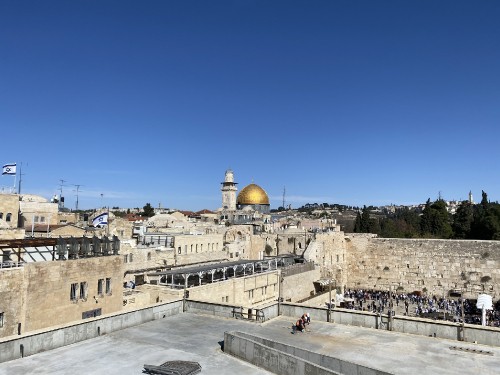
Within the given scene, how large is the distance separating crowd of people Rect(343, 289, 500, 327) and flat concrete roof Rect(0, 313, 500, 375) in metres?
→ 21.6

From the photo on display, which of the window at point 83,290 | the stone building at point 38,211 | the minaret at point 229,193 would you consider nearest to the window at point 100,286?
the window at point 83,290

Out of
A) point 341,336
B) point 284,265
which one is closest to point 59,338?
point 341,336

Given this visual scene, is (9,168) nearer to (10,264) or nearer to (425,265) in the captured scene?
→ (10,264)

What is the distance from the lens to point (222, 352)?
1097 centimetres

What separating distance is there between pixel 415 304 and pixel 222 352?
1339 inches

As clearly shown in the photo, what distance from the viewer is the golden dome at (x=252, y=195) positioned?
85438 mm

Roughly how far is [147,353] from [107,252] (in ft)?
37.1

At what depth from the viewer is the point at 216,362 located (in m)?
10.3

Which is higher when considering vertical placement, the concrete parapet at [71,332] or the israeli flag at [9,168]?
the israeli flag at [9,168]

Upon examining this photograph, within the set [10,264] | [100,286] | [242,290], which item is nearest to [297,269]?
[242,290]

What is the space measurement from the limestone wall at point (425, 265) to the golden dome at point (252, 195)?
39989 millimetres

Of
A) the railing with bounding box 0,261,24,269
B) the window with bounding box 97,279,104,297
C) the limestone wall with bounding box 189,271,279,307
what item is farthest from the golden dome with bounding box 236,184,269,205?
the railing with bounding box 0,261,24,269

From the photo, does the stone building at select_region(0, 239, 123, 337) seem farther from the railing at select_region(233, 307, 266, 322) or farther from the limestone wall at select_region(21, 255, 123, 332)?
the railing at select_region(233, 307, 266, 322)

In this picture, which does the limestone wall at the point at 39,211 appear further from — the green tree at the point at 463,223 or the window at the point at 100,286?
the green tree at the point at 463,223
